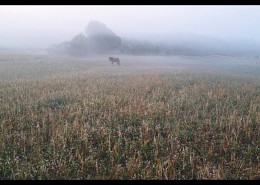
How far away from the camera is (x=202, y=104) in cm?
1223

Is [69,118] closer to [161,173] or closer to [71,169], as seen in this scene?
[71,169]

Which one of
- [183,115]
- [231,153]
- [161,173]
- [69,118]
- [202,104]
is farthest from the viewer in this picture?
[202,104]

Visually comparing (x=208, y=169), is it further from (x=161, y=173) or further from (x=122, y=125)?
(x=122, y=125)

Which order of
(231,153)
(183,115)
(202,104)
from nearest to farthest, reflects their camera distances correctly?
(231,153) → (183,115) → (202,104)

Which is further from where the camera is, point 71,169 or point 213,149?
point 213,149

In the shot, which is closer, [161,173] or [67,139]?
[161,173]

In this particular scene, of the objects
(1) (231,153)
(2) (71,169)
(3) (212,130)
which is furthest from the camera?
(3) (212,130)

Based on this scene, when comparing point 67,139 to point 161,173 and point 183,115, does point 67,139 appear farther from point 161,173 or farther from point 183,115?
point 183,115

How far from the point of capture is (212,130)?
27.8 ft

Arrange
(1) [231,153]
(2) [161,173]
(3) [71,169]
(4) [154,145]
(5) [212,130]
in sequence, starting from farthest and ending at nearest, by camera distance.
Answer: (5) [212,130] < (4) [154,145] < (1) [231,153] < (3) [71,169] < (2) [161,173]

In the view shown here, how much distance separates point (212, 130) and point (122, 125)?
3035 millimetres

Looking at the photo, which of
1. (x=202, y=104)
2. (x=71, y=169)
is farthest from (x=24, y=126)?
(x=202, y=104)

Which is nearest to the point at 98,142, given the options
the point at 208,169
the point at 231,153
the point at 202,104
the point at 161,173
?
the point at 161,173

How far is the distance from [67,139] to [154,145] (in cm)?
258
